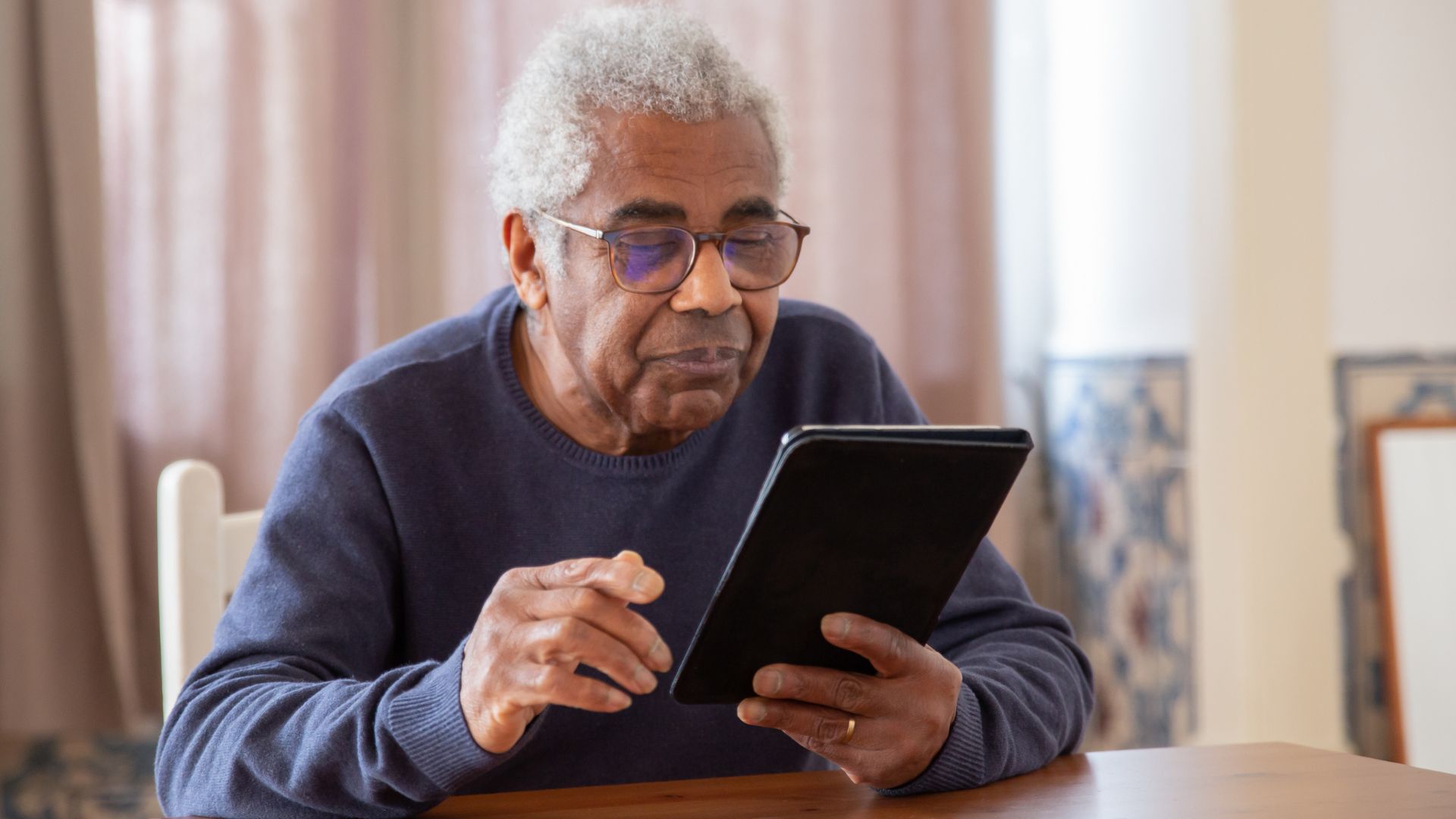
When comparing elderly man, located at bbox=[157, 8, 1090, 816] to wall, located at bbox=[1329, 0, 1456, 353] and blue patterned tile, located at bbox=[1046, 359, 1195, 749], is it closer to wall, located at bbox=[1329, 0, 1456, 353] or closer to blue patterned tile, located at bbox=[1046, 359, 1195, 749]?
blue patterned tile, located at bbox=[1046, 359, 1195, 749]

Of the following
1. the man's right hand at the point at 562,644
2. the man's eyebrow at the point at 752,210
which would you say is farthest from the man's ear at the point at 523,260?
the man's right hand at the point at 562,644

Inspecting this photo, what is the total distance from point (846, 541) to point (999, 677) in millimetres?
360

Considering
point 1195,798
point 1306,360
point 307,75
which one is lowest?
point 1195,798

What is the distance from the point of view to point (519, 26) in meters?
2.47

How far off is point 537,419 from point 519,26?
4.28ft

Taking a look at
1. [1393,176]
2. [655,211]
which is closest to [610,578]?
[655,211]

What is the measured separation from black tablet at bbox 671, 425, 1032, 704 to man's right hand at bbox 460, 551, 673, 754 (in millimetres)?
64

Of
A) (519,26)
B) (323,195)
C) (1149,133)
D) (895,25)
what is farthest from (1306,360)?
(323,195)

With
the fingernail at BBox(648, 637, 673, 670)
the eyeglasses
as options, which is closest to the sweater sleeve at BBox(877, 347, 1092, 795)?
the fingernail at BBox(648, 637, 673, 670)

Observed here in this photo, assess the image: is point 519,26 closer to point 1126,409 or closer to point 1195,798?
point 1126,409

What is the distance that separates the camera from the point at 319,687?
3.50ft

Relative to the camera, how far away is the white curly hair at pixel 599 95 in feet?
4.13

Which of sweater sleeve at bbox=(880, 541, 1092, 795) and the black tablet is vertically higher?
the black tablet

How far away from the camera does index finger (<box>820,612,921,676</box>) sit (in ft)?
3.13
